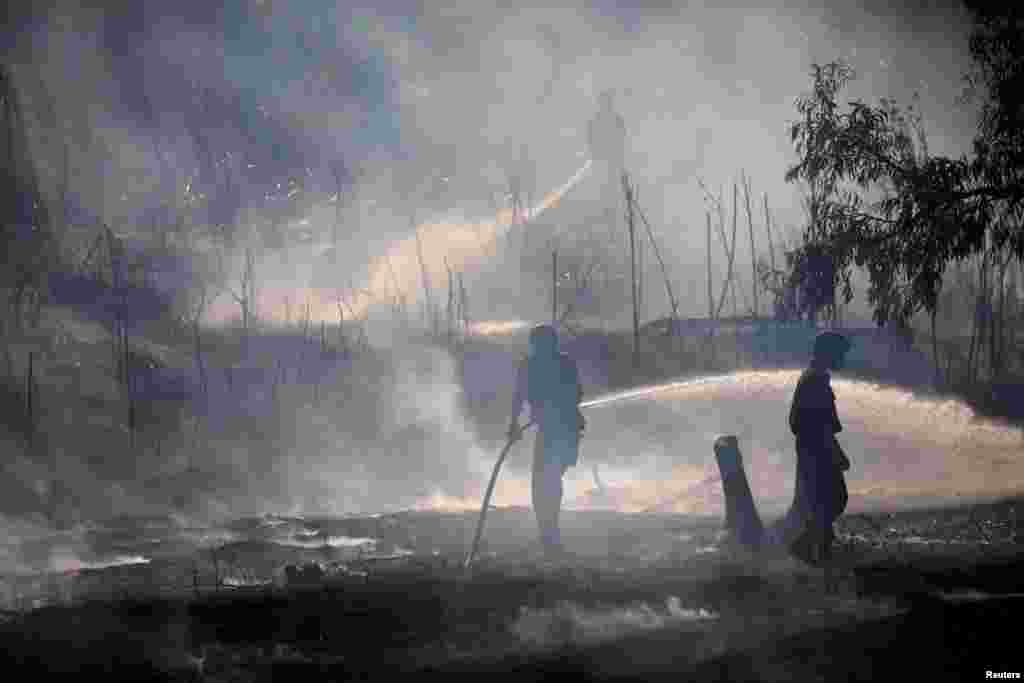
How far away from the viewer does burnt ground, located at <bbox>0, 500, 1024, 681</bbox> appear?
26.2 feet

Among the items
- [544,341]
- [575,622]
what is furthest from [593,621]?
[544,341]

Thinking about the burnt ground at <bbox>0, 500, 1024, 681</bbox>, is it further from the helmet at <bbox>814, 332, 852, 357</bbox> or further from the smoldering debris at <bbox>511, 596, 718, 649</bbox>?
the helmet at <bbox>814, 332, 852, 357</bbox>

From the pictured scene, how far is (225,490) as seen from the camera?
28.4 m

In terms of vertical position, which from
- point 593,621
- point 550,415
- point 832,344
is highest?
point 832,344

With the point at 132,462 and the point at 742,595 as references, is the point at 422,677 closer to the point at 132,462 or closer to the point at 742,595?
the point at 742,595

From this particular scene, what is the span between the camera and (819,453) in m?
12.5

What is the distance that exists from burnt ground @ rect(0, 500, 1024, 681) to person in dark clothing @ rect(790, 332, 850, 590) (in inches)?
12.6

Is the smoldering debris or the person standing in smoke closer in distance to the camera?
the smoldering debris

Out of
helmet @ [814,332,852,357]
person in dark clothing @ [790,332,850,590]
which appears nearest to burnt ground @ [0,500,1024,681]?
person in dark clothing @ [790,332,850,590]

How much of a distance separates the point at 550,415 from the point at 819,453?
9.91ft

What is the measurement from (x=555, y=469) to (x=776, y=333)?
4528cm

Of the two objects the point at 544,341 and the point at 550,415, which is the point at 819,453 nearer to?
the point at 550,415

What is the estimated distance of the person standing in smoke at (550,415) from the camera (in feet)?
45.1

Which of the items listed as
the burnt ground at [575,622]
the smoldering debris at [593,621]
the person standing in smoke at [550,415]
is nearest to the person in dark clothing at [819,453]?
the burnt ground at [575,622]
